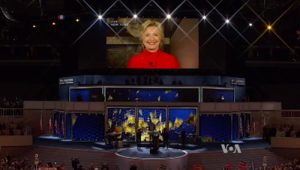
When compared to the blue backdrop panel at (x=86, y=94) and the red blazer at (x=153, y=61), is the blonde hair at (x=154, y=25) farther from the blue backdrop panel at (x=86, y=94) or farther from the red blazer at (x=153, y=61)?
the blue backdrop panel at (x=86, y=94)

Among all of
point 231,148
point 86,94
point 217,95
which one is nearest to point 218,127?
point 217,95

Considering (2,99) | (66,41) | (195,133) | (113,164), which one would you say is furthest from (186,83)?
(2,99)

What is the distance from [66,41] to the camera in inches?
1695

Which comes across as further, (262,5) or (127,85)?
(262,5)

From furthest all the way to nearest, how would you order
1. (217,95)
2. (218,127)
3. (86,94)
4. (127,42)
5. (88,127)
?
1. (127,42)
2. (217,95)
3. (86,94)
4. (218,127)
5. (88,127)

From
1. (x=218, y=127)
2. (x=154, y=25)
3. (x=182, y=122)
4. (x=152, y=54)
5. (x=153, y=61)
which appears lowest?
(x=218, y=127)

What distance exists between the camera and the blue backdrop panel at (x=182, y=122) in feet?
109

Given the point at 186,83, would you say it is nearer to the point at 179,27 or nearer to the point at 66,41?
the point at 179,27

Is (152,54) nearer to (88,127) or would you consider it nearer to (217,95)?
(217,95)

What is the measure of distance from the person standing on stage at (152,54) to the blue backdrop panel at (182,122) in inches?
229

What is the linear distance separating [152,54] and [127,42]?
4.26 metres

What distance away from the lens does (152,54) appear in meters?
38.6

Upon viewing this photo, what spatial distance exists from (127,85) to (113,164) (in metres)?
7.59

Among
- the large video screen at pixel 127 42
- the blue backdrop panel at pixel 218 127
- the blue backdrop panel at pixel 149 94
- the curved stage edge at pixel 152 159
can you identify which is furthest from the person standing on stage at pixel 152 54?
the curved stage edge at pixel 152 159
